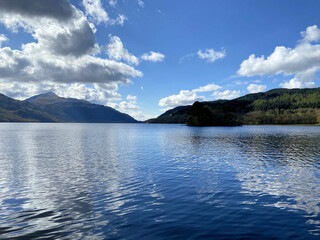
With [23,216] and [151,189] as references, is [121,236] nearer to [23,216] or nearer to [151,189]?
[23,216]

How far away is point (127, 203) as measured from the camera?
19.2m

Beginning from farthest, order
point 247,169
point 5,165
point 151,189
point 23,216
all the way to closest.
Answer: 1. point 5,165
2. point 247,169
3. point 151,189
4. point 23,216

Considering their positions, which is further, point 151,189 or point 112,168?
point 112,168

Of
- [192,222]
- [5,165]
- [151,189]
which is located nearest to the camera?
[192,222]

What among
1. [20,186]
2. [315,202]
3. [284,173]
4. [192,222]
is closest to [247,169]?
[284,173]

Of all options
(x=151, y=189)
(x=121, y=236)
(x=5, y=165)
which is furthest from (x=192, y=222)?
(x=5, y=165)

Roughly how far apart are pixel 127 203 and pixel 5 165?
1217 inches

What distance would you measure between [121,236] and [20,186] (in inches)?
728

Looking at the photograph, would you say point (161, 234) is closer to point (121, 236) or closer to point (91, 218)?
point (121, 236)

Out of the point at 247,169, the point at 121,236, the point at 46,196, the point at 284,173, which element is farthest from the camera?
the point at 247,169

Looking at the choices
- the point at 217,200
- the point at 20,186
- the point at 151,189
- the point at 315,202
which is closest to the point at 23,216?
the point at 20,186

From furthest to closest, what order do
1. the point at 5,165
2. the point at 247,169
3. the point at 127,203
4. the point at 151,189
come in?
the point at 5,165 → the point at 247,169 → the point at 151,189 → the point at 127,203

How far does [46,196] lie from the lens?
2136 centimetres

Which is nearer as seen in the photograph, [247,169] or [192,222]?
[192,222]
